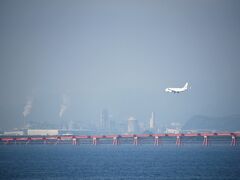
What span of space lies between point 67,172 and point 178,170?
2260cm

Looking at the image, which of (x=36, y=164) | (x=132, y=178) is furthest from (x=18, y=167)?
(x=132, y=178)

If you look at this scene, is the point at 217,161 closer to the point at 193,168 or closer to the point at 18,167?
the point at 193,168

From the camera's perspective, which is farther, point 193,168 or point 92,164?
point 92,164

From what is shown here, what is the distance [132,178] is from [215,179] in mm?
14588

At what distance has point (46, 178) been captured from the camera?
116312 mm

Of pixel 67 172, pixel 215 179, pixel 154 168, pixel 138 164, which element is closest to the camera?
pixel 215 179

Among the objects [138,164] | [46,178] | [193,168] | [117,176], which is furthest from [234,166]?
[46,178]

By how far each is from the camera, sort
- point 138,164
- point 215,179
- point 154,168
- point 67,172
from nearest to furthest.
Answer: point 215,179 → point 67,172 → point 154,168 → point 138,164

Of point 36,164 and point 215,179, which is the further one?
Answer: point 36,164

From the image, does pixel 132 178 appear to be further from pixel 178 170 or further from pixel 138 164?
pixel 138 164

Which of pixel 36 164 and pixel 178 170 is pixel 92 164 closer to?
pixel 36 164

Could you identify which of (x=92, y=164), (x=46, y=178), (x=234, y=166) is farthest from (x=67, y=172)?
(x=234, y=166)

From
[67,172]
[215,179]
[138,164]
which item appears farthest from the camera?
[138,164]

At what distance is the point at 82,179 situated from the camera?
4481 inches
